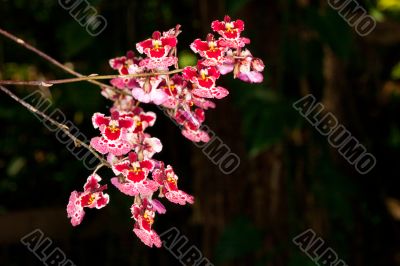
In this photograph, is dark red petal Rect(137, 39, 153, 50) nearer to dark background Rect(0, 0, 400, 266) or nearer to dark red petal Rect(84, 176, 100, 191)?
dark red petal Rect(84, 176, 100, 191)

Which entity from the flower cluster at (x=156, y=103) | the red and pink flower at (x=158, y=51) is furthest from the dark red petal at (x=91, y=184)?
the red and pink flower at (x=158, y=51)

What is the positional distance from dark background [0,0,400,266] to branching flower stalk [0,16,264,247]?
0.46 m

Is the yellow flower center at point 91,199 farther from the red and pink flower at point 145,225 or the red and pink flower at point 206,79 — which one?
the red and pink flower at point 206,79

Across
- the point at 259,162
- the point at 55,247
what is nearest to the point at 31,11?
the point at 55,247

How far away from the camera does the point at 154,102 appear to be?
712 millimetres

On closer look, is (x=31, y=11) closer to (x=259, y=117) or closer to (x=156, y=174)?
(x=259, y=117)

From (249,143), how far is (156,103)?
2.56 ft

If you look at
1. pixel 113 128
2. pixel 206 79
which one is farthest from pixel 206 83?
pixel 113 128

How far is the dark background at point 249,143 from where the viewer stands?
1571 millimetres

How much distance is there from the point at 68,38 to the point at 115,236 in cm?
86

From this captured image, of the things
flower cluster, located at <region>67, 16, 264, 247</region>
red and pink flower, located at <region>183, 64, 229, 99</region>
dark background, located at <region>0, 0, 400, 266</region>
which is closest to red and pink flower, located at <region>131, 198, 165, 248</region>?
flower cluster, located at <region>67, 16, 264, 247</region>

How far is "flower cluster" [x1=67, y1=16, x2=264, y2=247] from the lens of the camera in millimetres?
676

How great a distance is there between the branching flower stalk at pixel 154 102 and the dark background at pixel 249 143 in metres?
0.46

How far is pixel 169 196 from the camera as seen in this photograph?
0.69 meters
